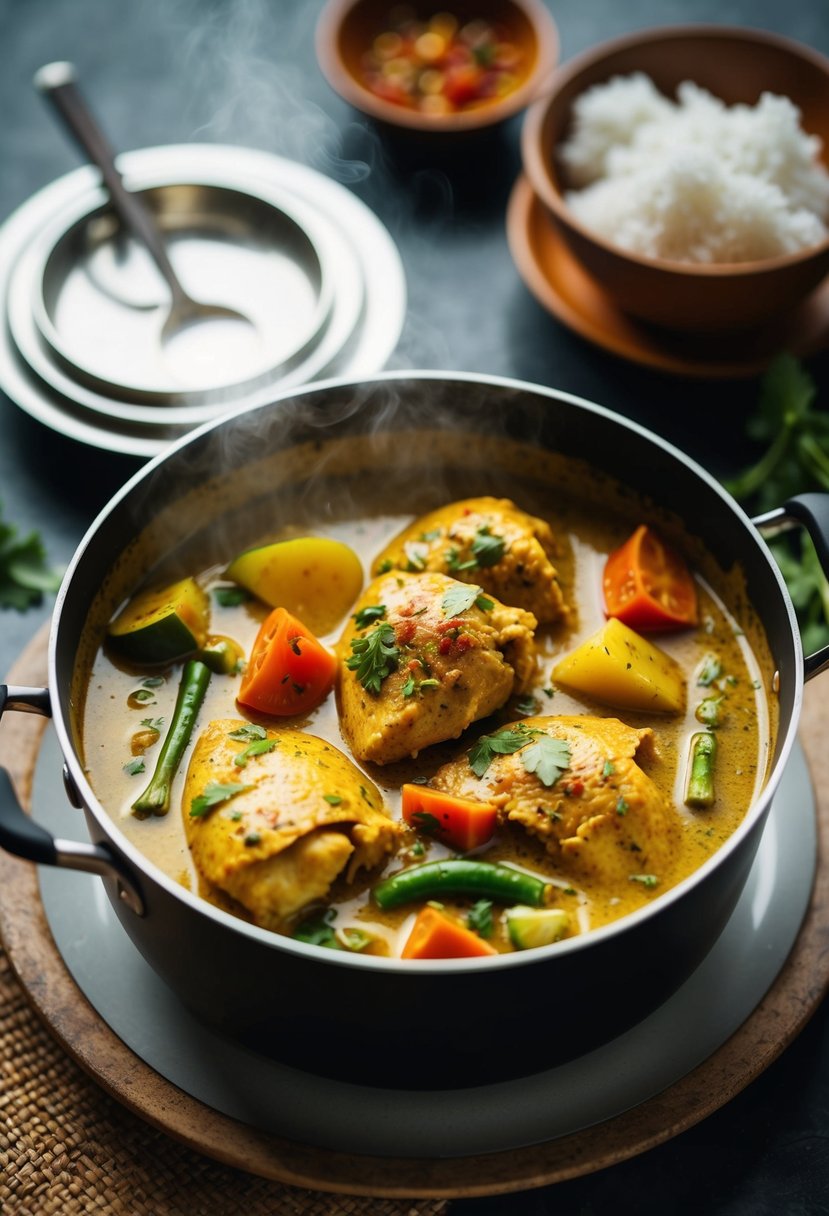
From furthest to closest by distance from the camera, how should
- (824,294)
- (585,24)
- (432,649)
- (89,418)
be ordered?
(585,24) < (824,294) < (89,418) < (432,649)

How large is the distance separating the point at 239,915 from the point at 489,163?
132 inches

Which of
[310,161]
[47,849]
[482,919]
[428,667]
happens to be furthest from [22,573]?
[310,161]

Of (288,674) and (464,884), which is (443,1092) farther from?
(288,674)

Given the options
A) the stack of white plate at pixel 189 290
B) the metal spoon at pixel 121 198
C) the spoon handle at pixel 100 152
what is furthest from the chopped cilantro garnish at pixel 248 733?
the spoon handle at pixel 100 152

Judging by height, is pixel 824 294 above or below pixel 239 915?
below

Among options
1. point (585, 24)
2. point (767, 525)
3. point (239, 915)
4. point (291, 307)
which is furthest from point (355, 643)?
point (585, 24)

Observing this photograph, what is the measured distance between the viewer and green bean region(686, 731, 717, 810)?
2729mm

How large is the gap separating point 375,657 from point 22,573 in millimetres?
1426

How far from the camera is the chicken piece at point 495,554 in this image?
2984 millimetres

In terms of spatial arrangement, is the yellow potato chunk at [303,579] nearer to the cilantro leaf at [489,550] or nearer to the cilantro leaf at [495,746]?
the cilantro leaf at [489,550]

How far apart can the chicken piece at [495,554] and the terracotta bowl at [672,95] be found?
3.81ft

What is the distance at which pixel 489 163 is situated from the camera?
4793mm

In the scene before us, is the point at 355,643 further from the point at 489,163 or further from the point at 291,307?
the point at 489,163

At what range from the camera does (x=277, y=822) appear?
2428mm
